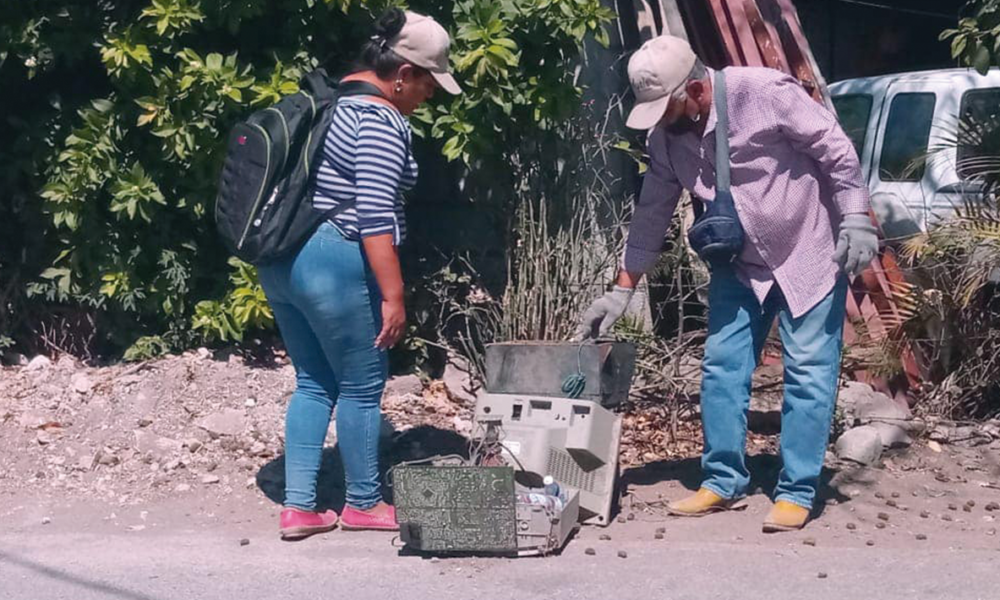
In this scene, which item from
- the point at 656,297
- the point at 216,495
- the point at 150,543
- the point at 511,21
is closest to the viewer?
the point at 150,543

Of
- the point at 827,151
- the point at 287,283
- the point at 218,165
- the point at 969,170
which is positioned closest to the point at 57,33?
the point at 218,165

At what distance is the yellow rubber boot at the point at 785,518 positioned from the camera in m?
5.24

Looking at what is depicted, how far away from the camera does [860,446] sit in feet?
20.2

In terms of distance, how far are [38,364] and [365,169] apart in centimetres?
337

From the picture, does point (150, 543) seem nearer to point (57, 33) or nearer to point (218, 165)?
point (218, 165)

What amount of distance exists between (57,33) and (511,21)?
2.19 m

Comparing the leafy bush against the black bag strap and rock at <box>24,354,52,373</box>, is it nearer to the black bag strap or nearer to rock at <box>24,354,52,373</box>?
rock at <box>24,354,52,373</box>

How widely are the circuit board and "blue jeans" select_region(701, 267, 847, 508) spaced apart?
0.95 metres

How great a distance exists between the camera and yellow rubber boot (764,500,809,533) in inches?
206

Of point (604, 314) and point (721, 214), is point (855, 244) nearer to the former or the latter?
point (721, 214)

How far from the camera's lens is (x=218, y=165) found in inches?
267

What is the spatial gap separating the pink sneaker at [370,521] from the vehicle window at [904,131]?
4542mm

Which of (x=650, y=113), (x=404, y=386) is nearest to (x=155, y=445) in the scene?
(x=404, y=386)

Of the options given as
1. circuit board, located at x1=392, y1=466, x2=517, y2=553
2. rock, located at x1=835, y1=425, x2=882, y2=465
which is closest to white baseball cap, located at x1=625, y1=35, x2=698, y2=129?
circuit board, located at x1=392, y1=466, x2=517, y2=553
